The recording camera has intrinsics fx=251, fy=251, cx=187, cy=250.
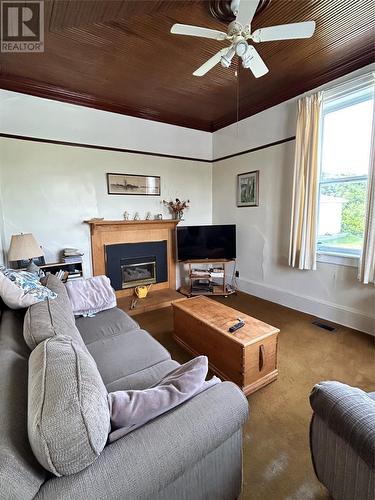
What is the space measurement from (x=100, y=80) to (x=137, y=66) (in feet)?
1.84

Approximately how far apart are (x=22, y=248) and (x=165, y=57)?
8.13 feet

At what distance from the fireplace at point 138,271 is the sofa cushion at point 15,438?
282 cm

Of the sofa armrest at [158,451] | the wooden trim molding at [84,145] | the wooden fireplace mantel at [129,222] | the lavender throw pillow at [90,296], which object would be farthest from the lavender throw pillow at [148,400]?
the wooden trim molding at [84,145]

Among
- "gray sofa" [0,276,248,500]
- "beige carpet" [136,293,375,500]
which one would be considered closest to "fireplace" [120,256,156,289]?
"beige carpet" [136,293,375,500]

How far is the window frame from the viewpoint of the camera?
269 cm

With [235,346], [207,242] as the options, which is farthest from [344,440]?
[207,242]

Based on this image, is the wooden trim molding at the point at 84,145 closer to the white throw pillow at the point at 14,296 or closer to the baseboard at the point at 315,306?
the white throw pillow at the point at 14,296

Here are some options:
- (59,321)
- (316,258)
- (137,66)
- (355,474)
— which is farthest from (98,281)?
(316,258)

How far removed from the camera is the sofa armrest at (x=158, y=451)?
67 centimetres

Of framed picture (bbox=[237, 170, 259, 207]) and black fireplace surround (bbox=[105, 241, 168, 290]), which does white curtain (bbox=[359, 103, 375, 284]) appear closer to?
framed picture (bbox=[237, 170, 259, 207])

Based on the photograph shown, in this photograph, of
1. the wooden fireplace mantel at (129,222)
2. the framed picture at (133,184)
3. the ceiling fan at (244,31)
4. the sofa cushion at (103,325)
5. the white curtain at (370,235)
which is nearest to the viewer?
the ceiling fan at (244,31)

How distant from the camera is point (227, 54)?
1.90 m

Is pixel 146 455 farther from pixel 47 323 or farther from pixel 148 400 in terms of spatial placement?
pixel 47 323

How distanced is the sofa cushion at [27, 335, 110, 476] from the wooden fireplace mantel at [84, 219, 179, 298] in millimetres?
2917
